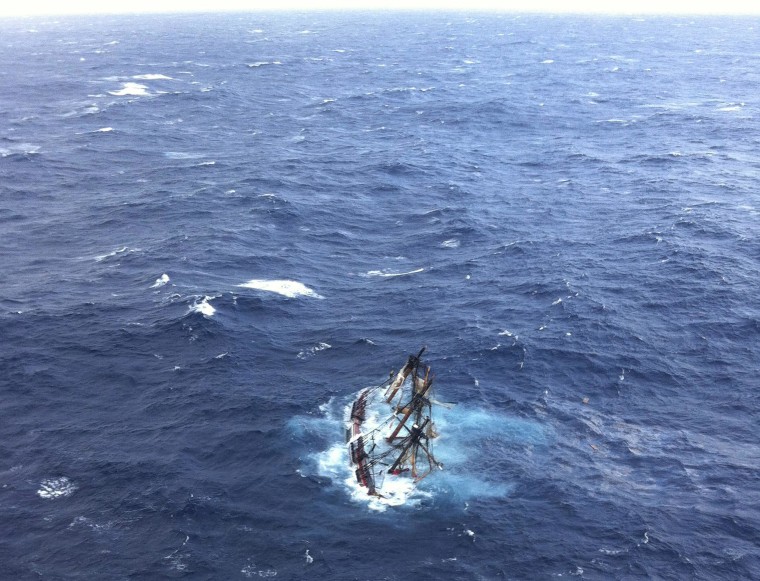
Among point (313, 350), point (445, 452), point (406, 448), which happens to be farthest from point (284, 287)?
point (406, 448)

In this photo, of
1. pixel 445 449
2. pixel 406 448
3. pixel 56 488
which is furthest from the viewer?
pixel 445 449

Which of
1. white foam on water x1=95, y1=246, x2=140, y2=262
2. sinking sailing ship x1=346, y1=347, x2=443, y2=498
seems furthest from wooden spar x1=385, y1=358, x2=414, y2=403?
white foam on water x1=95, y1=246, x2=140, y2=262

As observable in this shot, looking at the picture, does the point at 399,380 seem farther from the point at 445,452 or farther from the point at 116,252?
the point at 116,252

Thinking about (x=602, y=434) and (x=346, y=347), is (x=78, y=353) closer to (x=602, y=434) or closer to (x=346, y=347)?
(x=346, y=347)

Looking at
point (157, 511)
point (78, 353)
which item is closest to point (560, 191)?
point (78, 353)

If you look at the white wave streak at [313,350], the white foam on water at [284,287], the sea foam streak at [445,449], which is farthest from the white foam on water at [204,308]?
the sea foam streak at [445,449]

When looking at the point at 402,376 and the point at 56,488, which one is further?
the point at 402,376

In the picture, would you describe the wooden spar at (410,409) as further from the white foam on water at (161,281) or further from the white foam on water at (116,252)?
the white foam on water at (116,252)
